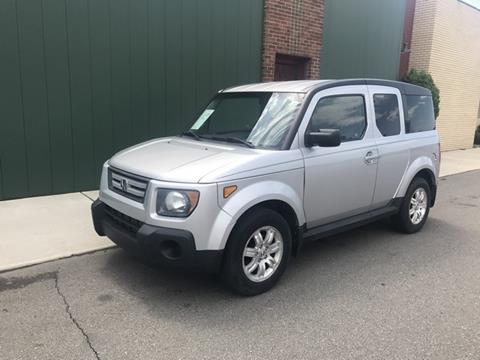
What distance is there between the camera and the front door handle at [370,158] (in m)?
4.73

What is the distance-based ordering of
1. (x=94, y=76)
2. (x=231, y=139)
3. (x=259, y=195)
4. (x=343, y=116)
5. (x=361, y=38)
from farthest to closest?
(x=361, y=38), (x=94, y=76), (x=343, y=116), (x=231, y=139), (x=259, y=195)

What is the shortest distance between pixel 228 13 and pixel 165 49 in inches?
64.6

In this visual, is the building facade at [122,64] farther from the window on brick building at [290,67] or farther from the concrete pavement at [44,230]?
the concrete pavement at [44,230]

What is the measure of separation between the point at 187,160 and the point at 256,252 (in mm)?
1013

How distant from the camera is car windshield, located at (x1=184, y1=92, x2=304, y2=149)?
13.7ft

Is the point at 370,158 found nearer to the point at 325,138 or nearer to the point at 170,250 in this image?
the point at 325,138

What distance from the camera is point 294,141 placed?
4.09 meters

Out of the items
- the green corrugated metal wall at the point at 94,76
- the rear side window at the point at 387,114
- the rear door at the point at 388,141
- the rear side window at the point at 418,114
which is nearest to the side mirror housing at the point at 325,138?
the rear door at the point at 388,141

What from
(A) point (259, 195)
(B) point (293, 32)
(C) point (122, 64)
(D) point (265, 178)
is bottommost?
(A) point (259, 195)

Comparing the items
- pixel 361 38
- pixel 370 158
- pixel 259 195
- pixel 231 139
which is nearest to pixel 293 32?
pixel 361 38

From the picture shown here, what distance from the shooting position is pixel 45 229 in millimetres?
5375

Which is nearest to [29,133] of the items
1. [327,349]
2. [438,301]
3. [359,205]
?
[359,205]

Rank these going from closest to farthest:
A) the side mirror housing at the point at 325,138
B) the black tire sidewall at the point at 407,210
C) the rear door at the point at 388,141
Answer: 1. the side mirror housing at the point at 325,138
2. the rear door at the point at 388,141
3. the black tire sidewall at the point at 407,210

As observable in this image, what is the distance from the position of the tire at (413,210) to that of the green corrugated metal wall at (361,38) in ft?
18.1
